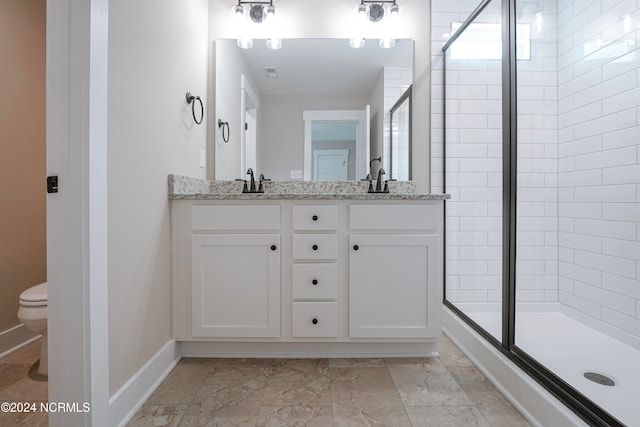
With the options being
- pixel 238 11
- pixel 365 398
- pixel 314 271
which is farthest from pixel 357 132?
pixel 365 398

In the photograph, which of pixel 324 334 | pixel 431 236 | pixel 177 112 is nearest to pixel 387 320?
pixel 324 334

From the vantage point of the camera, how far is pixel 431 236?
1.75 metres

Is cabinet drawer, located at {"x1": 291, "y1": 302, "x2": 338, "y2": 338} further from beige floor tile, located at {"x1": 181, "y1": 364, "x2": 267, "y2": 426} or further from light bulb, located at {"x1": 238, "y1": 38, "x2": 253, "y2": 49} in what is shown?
light bulb, located at {"x1": 238, "y1": 38, "x2": 253, "y2": 49}

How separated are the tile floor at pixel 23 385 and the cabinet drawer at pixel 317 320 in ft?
3.55

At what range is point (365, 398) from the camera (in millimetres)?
1432

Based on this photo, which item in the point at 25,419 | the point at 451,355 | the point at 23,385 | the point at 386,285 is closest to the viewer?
the point at 25,419

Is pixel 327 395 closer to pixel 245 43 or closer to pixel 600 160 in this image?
pixel 600 160

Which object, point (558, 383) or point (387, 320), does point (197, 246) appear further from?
point (558, 383)

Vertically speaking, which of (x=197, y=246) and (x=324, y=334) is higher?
(x=197, y=246)

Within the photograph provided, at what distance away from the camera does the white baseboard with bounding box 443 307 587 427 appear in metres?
1.17

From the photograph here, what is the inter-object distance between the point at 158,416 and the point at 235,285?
24.8 inches

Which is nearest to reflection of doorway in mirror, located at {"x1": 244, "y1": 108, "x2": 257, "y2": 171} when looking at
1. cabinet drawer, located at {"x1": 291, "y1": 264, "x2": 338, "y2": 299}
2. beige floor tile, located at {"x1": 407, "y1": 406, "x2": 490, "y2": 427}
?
cabinet drawer, located at {"x1": 291, "y1": 264, "x2": 338, "y2": 299}

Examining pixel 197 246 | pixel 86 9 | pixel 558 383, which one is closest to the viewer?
pixel 86 9

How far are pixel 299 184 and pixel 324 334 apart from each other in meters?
1.00
